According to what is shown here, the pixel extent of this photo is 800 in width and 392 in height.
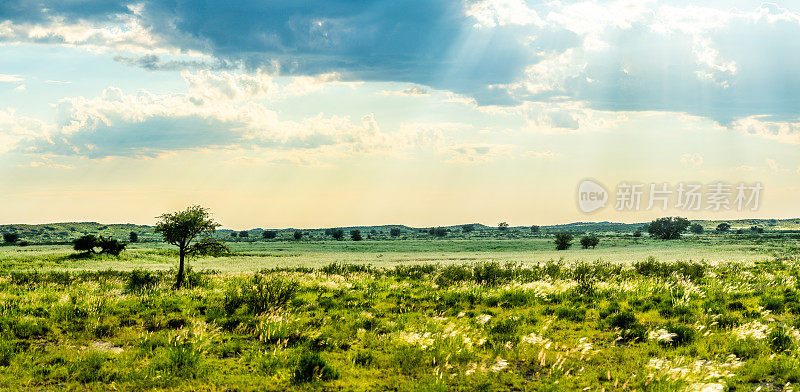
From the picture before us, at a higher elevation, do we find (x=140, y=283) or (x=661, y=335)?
(x=661, y=335)

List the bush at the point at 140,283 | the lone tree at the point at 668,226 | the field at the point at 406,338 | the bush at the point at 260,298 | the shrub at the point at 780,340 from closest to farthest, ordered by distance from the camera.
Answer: the field at the point at 406,338 → the shrub at the point at 780,340 → the bush at the point at 260,298 → the bush at the point at 140,283 → the lone tree at the point at 668,226

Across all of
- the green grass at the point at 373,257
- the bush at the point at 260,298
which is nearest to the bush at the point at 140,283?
the bush at the point at 260,298

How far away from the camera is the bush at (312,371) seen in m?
8.83

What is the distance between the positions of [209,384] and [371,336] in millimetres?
4110

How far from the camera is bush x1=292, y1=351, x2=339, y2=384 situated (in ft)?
29.0

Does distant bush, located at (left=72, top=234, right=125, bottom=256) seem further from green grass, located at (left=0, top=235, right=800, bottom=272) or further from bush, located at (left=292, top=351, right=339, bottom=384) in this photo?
bush, located at (left=292, top=351, right=339, bottom=384)

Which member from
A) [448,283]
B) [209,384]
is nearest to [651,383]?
[209,384]

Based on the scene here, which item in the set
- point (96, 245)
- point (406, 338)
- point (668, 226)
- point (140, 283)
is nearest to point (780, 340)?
point (406, 338)

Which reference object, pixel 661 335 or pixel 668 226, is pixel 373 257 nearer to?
pixel 661 335

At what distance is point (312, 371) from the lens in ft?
29.4

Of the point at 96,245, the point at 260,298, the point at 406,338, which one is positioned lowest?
the point at 96,245

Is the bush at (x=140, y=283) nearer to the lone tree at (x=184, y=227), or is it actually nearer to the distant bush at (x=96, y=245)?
the lone tree at (x=184, y=227)

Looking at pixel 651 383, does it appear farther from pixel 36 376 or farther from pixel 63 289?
pixel 63 289

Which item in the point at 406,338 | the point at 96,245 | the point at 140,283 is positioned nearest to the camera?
the point at 406,338
